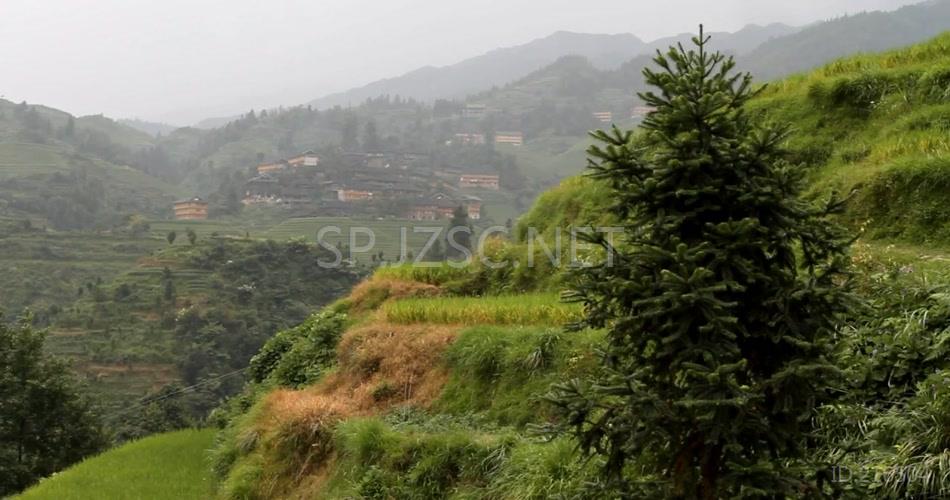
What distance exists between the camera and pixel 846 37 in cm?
13575

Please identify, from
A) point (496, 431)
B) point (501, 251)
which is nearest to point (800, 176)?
point (496, 431)

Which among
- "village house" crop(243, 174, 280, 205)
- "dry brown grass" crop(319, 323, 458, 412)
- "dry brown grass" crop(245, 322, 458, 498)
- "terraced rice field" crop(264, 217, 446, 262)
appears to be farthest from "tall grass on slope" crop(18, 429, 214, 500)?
"village house" crop(243, 174, 280, 205)

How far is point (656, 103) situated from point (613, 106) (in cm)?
15547

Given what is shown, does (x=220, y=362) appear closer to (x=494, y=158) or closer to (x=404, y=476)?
(x=404, y=476)

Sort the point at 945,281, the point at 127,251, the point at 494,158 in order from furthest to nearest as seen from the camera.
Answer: the point at 494,158 → the point at 127,251 → the point at 945,281

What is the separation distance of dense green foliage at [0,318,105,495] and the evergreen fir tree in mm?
23537

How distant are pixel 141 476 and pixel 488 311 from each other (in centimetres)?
806

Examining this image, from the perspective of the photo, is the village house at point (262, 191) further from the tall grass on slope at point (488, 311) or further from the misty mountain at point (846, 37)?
the tall grass on slope at point (488, 311)

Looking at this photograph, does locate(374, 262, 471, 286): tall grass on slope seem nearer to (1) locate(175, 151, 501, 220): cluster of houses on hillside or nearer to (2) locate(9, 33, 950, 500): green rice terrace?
(2) locate(9, 33, 950, 500): green rice terrace

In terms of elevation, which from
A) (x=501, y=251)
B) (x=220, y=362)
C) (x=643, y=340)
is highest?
(x=643, y=340)

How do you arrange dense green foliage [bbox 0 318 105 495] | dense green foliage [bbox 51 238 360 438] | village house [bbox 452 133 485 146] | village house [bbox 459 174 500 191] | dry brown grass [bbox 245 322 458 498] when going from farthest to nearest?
village house [bbox 452 133 485 146] < village house [bbox 459 174 500 191] < dense green foliage [bbox 51 238 360 438] < dense green foliage [bbox 0 318 105 495] < dry brown grass [bbox 245 322 458 498]

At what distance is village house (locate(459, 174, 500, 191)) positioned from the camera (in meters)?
112

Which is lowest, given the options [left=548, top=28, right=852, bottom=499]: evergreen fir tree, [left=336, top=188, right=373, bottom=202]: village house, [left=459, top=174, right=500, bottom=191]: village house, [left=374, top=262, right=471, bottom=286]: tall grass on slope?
[left=459, top=174, right=500, bottom=191]: village house

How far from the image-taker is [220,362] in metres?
46.8
